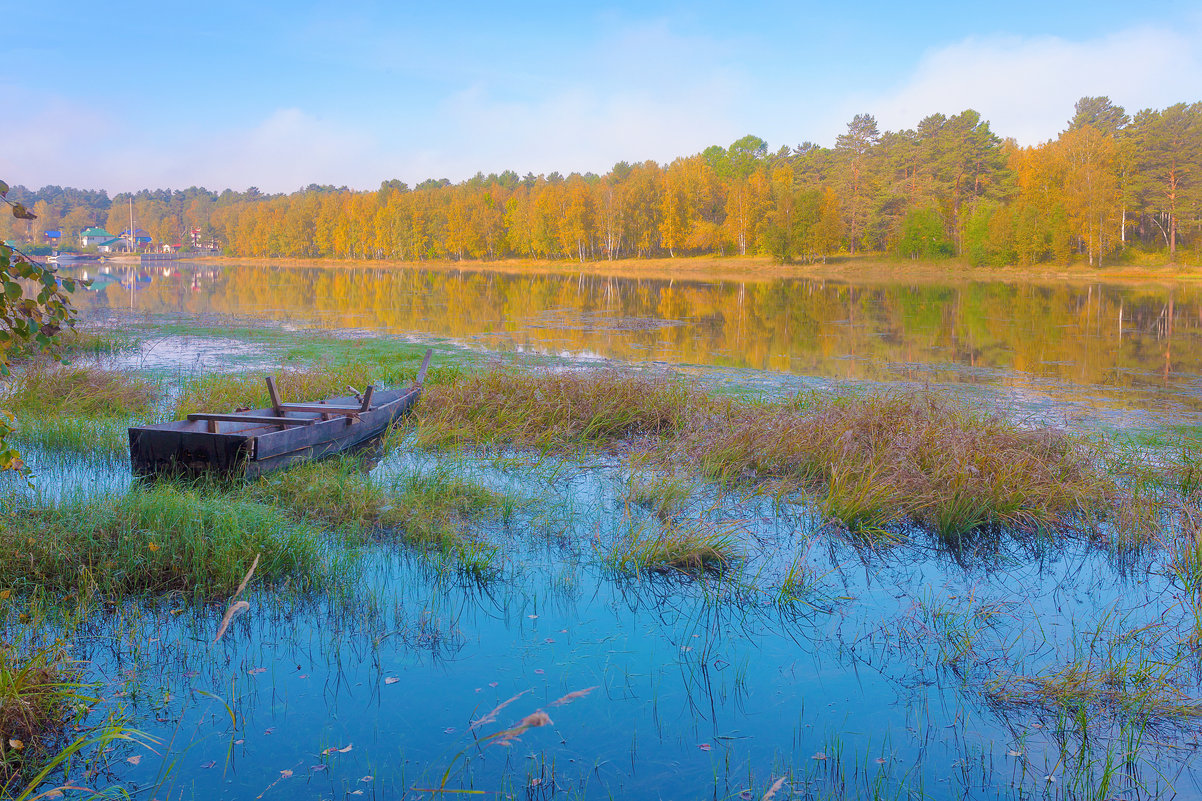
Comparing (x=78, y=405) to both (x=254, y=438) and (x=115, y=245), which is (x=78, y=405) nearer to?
(x=254, y=438)

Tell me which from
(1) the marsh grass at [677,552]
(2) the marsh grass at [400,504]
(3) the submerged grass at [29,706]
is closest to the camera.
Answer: (3) the submerged grass at [29,706]

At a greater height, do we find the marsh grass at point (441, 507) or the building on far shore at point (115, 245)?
the building on far shore at point (115, 245)

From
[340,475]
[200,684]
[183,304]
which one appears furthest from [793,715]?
[183,304]

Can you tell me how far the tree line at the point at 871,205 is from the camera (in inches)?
2025

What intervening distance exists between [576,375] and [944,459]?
5108 millimetres

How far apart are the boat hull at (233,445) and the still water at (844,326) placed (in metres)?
7.69

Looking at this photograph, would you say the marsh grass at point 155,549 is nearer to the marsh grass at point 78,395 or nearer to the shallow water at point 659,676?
the shallow water at point 659,676

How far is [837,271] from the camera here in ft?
187

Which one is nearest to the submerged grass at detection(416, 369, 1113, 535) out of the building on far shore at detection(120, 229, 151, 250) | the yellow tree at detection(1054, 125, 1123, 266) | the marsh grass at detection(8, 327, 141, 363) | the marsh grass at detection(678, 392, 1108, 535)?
the marsh grass at detection(678, 392, 1108, 535)

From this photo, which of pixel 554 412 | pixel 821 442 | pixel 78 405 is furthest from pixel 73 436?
pixel 821 442

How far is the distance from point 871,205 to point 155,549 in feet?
208

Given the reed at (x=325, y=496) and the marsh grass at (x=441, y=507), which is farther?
the reed at (x=325, y=496)

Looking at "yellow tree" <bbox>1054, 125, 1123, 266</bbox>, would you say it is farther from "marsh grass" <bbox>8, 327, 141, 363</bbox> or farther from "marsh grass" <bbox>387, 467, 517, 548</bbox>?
"marsh grass" <bbox>387, 467, 517, 548</bbox>

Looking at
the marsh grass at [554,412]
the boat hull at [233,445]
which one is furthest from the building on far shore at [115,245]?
the boat hull at [233,445]
